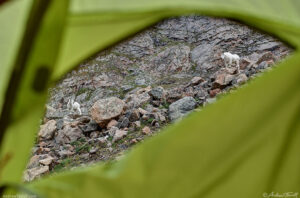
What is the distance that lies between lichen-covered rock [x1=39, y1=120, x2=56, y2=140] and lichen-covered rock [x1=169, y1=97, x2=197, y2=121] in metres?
1.29

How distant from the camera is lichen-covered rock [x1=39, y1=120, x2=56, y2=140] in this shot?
4867mm

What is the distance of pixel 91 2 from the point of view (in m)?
0.85

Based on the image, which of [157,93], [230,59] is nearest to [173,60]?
[230,59]

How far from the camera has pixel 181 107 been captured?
461 centimetres

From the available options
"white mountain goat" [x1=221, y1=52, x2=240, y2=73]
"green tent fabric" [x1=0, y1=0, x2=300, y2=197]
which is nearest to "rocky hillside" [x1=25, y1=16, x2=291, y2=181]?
"white mountain goat" [x1=221, y1=52, x2=240, y2=73]

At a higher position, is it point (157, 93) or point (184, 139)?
point (184, 139)

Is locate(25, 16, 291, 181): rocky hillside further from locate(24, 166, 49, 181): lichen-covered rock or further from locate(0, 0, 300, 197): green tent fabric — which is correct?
locate(0, 0, 300, 197): green tent fabric

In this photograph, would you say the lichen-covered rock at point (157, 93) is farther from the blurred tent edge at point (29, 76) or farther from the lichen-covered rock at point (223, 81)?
the blurred tent edge at point (29, 76)

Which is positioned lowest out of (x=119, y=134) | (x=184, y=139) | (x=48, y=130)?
(x=48, y=130)

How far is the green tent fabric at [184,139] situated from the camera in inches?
24.2

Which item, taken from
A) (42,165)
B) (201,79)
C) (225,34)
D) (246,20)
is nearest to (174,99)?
(201,79)

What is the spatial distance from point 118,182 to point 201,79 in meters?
4.79

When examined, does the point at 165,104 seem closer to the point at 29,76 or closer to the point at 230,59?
the point at 230,59

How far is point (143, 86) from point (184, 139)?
5.17 m
